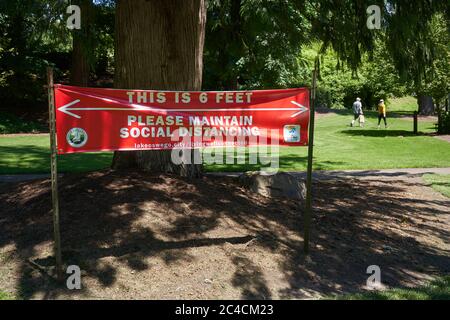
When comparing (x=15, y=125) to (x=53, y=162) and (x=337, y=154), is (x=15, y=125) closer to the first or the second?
(x=337, y=154)

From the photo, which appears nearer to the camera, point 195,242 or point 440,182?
point 195,242

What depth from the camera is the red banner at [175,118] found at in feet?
18.7

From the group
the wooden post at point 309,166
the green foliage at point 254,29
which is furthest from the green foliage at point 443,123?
the wooden post at point 309,166

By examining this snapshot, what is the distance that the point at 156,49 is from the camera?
8.18m

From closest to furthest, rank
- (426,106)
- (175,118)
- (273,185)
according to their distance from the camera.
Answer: (175,118) → (273,185) → (426,106)

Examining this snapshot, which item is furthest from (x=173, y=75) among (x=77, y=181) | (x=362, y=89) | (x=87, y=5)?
(x=362, y=89)

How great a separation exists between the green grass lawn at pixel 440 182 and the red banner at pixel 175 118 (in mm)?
6058

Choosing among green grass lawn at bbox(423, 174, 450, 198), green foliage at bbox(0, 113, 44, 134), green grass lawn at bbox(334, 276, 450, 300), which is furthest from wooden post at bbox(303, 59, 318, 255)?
green foliage at bbox(0, 113, 44, 134)

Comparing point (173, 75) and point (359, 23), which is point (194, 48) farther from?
point (359, 23)

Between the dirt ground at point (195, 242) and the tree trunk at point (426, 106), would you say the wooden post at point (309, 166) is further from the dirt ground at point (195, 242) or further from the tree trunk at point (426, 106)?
the tree trunk at point (426, 106)

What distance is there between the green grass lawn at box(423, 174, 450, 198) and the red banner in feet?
19.9

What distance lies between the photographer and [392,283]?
6008 mm

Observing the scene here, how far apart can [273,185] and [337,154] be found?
9706mm

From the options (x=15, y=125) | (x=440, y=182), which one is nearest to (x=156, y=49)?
(x=440, y=182)
